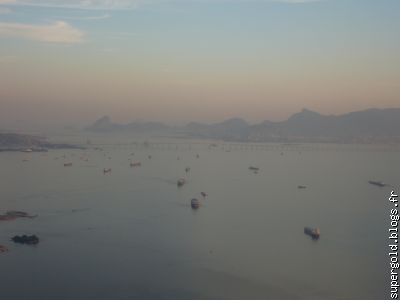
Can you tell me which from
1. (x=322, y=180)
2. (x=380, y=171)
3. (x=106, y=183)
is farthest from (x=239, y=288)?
(x=380, y=171)

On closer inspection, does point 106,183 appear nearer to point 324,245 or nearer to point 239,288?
point 324,245

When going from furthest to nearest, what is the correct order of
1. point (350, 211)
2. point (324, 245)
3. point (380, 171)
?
point (380, 171) < point (350, 211) < point (324, 245)

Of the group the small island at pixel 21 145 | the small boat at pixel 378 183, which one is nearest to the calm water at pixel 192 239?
the small boat at pixel 378 183

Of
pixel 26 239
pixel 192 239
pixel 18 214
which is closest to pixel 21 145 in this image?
pixel 18 214

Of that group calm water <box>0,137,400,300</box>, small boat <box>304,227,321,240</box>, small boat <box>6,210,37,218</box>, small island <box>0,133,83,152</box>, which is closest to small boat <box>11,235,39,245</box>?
calm water <box>0,137,400,300</box>

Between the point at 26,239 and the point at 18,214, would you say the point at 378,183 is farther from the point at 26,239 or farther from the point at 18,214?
the point at 26,239

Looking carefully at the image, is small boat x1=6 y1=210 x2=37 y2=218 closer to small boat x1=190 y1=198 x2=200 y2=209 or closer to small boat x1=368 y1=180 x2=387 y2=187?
small boat x1=190 y1=198 x2=200 y2=209

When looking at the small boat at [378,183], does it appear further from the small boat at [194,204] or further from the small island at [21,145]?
the small island at [21,145]
